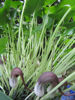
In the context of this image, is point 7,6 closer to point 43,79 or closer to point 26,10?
point 26,10

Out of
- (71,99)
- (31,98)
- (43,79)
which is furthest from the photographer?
(71,99)

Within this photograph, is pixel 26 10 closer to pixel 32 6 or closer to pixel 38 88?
pixel 32 6

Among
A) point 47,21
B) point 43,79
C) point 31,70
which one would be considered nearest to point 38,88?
point 43,79

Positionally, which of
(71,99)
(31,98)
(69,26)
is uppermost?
(69,26)

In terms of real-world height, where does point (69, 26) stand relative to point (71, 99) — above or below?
above

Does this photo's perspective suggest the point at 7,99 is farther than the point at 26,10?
No

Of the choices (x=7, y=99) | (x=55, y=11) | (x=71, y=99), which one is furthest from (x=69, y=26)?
(x=71, y=99)

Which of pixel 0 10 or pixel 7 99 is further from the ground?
pixel 0 10

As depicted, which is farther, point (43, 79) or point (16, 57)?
point (16, 57)

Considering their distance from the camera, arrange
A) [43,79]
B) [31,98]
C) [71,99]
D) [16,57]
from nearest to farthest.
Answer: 1. [43,79]
2. [31,98]
3. [16,57]
4. [71,99]
